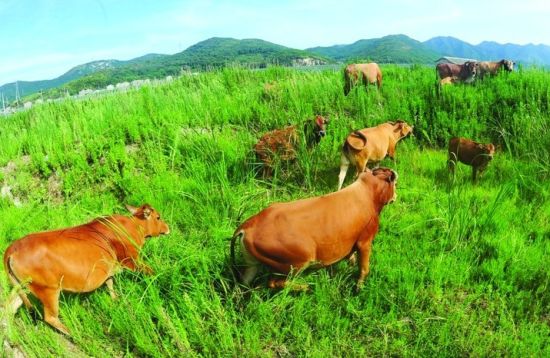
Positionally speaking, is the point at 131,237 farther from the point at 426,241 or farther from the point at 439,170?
the point at 439,170

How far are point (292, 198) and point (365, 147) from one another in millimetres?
1156

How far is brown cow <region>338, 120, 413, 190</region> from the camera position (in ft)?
17.9

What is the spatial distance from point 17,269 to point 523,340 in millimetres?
3962

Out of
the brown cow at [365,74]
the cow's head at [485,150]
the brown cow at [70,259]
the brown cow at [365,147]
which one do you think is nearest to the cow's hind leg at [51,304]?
the brown cow at [70,259]

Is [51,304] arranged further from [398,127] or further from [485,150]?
[485,150]

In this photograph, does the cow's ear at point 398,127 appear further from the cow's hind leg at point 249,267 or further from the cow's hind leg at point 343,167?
the cow's hind leg at point 249,267

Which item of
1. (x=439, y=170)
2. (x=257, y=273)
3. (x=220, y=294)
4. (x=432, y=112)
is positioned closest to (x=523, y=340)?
(x=257, y=273)

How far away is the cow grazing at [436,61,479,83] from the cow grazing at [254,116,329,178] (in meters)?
5.89

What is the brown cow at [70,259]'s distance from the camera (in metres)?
3.32

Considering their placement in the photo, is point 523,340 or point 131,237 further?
point 131,237

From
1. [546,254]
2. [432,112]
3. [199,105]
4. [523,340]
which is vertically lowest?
[523,340]

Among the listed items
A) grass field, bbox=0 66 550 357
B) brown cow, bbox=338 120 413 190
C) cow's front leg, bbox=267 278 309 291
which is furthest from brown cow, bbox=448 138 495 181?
cow's front leg, bbox=267 278 309 291

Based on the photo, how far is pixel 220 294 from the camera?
378 centimetres

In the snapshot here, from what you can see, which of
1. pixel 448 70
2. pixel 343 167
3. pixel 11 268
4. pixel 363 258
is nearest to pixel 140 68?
pixel 448 70
